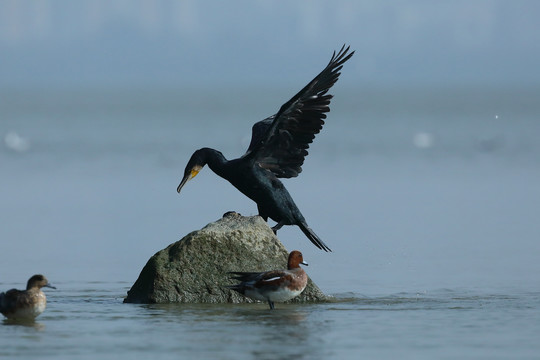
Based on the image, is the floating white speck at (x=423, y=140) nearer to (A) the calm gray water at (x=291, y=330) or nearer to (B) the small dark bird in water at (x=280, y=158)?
(B) the small dark bird in water at (x=280, y=158)

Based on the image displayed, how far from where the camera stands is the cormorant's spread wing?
14320 mm

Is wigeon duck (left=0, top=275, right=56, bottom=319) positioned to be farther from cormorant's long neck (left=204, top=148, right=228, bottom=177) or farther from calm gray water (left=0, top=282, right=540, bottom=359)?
cormorant's long neck (left=204, top=148, right=228, bottom=177)

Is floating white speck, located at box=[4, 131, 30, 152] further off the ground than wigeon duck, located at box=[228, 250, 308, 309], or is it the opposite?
floating white speck, located at box=[4, 131, 30, 152]

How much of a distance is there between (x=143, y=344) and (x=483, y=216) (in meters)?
9.68

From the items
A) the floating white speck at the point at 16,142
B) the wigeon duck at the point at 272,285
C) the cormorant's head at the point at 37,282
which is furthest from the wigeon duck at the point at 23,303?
the floating white speck at the point at 16,142

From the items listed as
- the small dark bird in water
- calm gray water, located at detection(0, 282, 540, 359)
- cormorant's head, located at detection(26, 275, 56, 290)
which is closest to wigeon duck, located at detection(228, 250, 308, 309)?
calm gray water, located at detection(0, 282, 540, 359)

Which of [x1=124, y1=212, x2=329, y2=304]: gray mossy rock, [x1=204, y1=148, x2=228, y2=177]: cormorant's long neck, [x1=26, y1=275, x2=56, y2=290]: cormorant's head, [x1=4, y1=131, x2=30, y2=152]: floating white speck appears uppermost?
[x1=4, y1=131, x2=30, y2=152]: floating white speck

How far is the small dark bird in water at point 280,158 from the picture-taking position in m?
14.1

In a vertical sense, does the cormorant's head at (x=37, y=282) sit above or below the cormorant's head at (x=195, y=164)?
below

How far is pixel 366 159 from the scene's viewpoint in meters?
29.3

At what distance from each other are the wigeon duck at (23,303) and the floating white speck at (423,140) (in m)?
22.6

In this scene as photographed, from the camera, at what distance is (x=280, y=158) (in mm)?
14695

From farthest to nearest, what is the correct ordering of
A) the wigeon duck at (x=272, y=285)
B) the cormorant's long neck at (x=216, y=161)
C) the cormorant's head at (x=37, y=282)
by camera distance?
the cormorant's long neck at (x=216, y=161)
the wigeon duck at (x=272, y=285)
the cormorant's head at (x=37, y=282)

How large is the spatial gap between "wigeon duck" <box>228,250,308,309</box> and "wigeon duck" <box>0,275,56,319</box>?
1566mm
